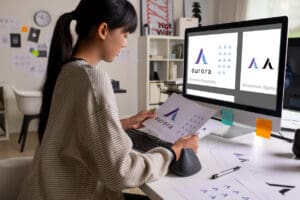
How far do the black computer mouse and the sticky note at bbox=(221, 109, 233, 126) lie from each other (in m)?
0.38

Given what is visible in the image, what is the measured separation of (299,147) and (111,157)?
0.64 meters

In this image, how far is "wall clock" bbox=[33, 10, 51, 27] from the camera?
375cm

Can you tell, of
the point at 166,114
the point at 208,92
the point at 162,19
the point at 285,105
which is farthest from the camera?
the point at 162,19

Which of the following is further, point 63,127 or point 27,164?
point 27,164

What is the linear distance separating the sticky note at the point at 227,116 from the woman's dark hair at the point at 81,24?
0.53 meters

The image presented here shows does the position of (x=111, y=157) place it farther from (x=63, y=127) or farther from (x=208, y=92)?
(x=208, y=92)

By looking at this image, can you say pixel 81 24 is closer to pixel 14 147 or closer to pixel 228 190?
pixel 228 190

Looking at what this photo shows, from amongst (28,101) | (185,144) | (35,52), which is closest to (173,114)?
(185,144)

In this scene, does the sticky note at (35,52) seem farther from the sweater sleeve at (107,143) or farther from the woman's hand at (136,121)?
the sweater sleeve at (107,143)

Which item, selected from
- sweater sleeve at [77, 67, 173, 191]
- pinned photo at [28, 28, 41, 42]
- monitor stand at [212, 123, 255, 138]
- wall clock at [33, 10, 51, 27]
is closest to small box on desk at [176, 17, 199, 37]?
wall clock at [33, 10, 51, 27]

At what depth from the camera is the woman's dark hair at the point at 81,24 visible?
0.85 m

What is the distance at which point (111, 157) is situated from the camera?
2.34 ft

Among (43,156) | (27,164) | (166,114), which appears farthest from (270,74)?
(27,164)

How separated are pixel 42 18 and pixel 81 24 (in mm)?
3232
